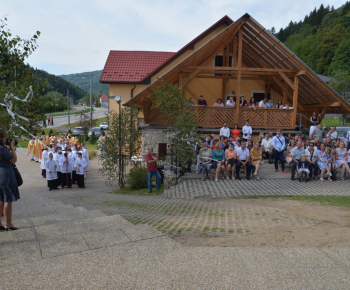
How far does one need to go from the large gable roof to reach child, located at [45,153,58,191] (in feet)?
17.0

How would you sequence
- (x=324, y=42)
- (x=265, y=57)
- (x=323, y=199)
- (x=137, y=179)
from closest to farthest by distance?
(x=323, y=199) < (x=137, y=179) < (x=265, y=57) < (x=324, y=42)

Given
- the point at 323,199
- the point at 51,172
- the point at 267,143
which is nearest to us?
the point at 323,199

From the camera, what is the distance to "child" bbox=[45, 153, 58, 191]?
14.7 m

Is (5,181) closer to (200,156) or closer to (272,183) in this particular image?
(200,156)

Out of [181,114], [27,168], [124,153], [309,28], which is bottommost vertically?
[27,168]

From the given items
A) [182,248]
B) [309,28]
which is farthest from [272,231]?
[309,28]

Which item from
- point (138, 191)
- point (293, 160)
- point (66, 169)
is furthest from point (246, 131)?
point (66, 169)

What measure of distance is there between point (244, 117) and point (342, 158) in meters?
6.10

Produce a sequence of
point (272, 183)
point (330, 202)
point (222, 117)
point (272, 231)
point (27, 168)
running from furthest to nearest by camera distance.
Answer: point (27, 168)
point (222, 117)
point (272, 183)
point (330, 202)
point (272, 231)

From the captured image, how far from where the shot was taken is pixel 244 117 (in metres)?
18.2

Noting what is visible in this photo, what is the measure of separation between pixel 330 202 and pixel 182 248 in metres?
5.77

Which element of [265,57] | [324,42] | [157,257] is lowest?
[157,257]

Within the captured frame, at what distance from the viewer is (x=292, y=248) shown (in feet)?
16.9

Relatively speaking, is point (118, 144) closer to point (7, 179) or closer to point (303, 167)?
point (303, 167)
